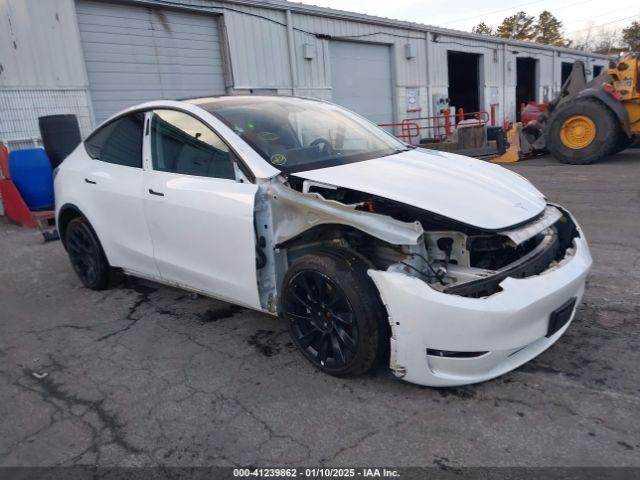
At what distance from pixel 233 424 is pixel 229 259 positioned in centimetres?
104

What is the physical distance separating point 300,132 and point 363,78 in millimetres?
13367

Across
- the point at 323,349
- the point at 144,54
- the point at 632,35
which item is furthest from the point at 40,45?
the point at 632,35

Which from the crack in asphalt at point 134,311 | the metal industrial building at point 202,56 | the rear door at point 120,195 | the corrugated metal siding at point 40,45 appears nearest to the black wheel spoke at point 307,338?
the rear door at point 120,195

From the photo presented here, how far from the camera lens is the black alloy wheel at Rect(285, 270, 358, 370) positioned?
2682 mm

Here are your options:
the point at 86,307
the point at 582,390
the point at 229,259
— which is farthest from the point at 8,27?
the point at 582,390

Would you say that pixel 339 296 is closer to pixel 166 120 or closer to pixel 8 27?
pixel 166 120

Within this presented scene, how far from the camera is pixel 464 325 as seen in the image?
7.72 ft

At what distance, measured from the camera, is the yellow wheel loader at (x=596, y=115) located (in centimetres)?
973

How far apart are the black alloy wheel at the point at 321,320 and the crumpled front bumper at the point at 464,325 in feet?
0.86

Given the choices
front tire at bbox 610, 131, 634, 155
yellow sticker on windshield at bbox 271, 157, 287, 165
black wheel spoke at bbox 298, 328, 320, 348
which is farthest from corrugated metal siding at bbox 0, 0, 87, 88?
front tire at bbox 610, 131, 634, 155

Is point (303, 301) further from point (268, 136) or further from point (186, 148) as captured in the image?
point (186, 148)

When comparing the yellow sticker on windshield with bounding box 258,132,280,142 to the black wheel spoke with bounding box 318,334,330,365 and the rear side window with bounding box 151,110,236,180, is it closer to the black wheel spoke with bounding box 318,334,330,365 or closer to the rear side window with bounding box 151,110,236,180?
the rear side window with bounding box 151,110,236,180

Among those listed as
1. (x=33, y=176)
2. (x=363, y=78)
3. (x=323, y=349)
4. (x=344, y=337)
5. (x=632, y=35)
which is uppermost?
(x=632, y=35)

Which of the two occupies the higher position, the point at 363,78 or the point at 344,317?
the point at 363,78
